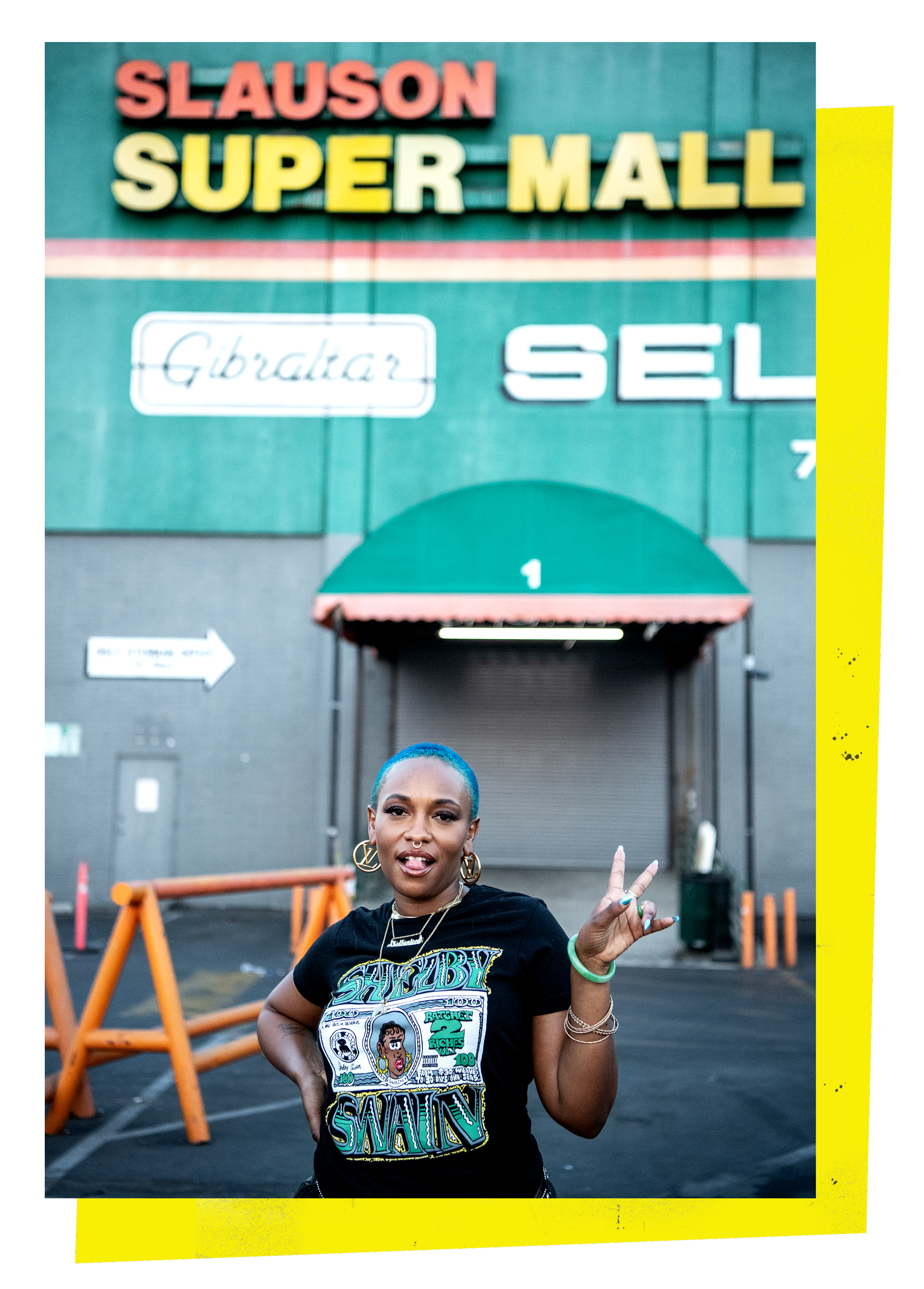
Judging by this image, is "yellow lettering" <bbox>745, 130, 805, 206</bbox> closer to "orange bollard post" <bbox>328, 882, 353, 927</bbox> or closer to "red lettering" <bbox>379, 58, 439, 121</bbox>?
"red lettering" <bbox>379, 58, 439, 121</bbox>

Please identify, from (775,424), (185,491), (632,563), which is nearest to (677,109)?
(775,424)

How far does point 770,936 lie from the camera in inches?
437

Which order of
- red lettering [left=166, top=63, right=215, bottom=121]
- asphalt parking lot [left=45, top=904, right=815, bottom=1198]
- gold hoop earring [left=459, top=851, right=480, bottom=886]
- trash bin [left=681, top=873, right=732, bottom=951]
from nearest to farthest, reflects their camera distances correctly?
→ gold hoop earring [left=459, top=851, right=480, bottom=886], asphalt parking lot [left=45, top=904, right=815, bottom=1198], red lettering [left=166, top=63, right=215, bottom=121], trash bin [left=681, top=873, right=732, bottom=951]

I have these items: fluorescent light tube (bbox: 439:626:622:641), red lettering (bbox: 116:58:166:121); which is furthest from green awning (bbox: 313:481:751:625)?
red lettering (bbox: 116:58:166:121)

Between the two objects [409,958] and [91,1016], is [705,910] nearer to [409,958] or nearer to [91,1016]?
[91,1016]

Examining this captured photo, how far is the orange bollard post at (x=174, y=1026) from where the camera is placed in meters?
5.69

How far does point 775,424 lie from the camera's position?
12.3 meters

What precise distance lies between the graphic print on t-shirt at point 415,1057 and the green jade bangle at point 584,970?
0.24 metres

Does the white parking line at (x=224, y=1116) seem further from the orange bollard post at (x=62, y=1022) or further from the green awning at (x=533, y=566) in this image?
the green awning at (x=533, y=566)

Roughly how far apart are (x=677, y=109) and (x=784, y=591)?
5635 millimetres

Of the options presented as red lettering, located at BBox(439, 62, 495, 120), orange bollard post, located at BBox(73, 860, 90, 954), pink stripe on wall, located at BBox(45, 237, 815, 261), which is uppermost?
red lettering, located at BBox(439, 62, 495, 120)

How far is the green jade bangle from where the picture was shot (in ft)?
7.39

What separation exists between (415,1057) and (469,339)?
31.8 feet

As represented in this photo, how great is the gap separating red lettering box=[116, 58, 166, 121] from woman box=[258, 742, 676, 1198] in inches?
268
